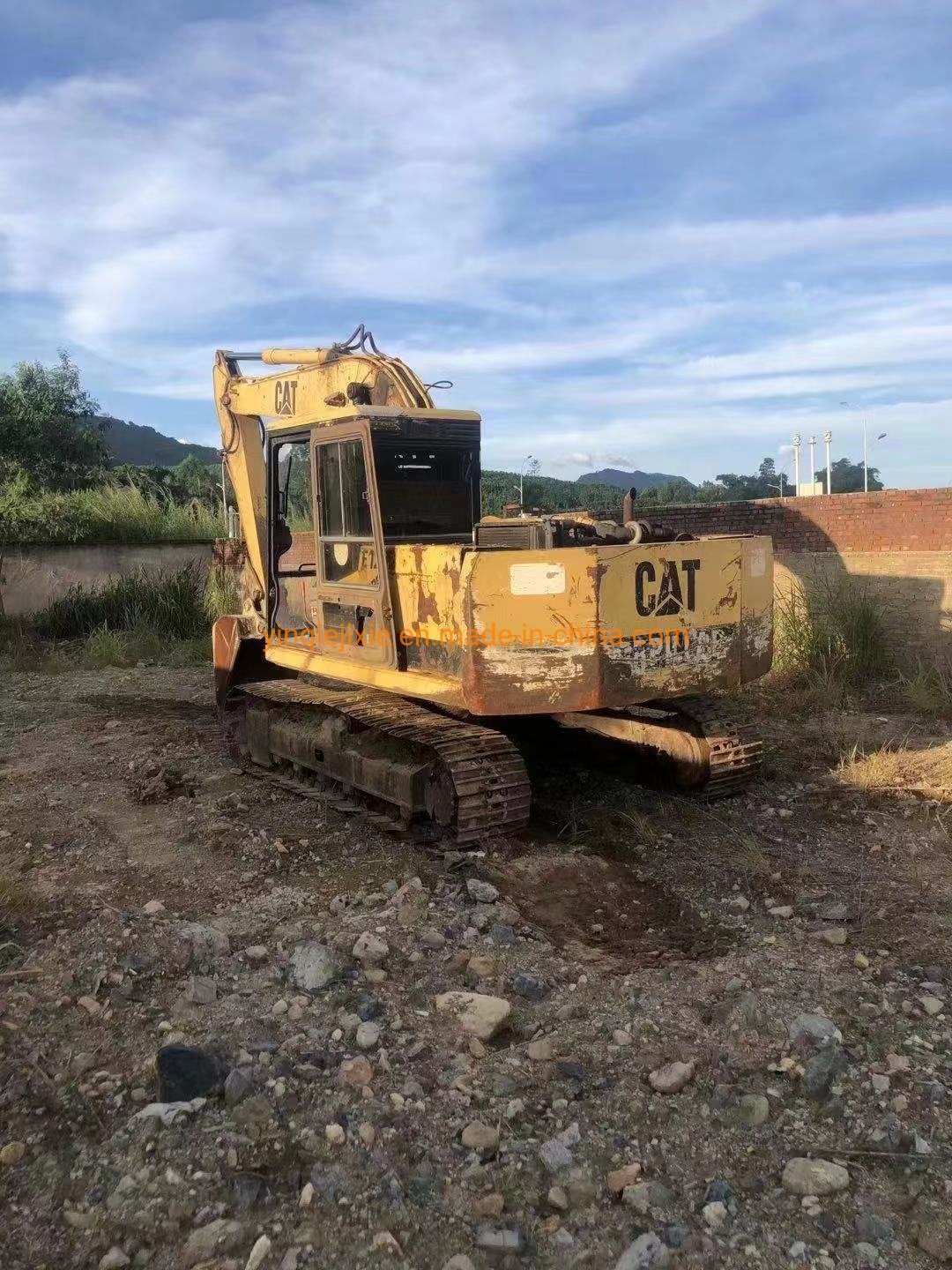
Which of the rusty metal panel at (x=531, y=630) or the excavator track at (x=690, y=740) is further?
the excavator track at (x=690, y=740)

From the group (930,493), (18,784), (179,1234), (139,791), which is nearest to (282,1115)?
(179,1234)

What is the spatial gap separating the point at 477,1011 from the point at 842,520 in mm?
8214

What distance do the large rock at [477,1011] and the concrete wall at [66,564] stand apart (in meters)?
12.1

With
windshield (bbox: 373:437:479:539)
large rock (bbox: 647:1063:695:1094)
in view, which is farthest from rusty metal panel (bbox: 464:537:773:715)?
large rock (bbox: 647:1063:695:1094)

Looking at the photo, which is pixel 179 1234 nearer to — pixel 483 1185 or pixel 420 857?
pixel 483 1185

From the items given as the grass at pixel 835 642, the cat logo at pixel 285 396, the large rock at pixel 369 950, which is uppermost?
the cat logo at pixel 285 396

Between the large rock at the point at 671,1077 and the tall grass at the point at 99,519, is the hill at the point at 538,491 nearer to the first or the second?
the tall grass at the point at 99,519

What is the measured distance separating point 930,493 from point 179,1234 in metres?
9.52

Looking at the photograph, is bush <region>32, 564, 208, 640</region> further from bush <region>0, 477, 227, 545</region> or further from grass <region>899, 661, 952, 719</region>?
grass <region>899, 661, 952, 719</region>

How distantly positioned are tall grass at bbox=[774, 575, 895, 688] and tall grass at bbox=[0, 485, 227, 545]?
915cm

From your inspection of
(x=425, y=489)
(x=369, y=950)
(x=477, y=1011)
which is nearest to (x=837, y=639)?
(x=425, y=489)

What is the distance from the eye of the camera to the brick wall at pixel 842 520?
975 centimetres

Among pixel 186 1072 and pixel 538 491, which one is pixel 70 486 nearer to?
pixel 538 491

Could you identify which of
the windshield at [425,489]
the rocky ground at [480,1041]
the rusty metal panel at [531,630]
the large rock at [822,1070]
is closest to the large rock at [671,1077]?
the rocky ground at [480,1041]
